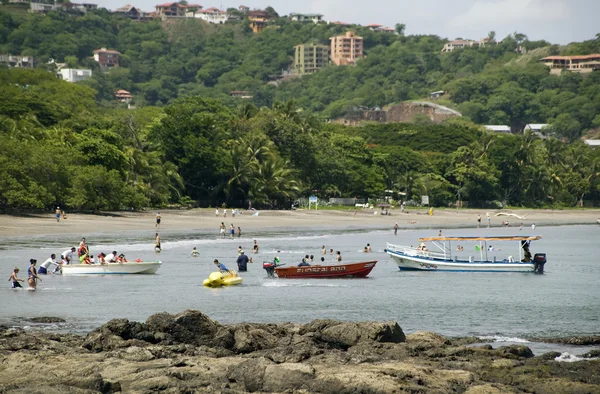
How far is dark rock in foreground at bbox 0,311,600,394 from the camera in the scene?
68.9 ft

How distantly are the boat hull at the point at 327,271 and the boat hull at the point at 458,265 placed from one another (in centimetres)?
484

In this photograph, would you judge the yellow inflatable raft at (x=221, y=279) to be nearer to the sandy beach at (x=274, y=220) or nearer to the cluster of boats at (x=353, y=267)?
the cluster of boats at (x=353, y=267)

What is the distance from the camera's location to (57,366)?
22.0 metres

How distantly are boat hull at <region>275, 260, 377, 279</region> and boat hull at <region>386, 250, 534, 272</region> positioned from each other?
4.84 meters

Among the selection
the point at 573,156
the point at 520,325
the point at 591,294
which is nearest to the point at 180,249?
the point at 591,294

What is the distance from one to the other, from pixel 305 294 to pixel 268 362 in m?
22.1

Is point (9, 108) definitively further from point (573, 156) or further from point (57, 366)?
point (573, 156)

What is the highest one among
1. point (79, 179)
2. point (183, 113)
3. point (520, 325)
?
point (183, 113)

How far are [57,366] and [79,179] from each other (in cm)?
5830

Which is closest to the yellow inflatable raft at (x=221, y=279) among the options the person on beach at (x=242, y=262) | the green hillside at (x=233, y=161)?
the person on beach at (x=242, y=262)

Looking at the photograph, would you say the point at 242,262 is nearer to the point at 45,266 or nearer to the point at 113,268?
the point at 113,268

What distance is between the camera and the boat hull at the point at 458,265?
56.1 m

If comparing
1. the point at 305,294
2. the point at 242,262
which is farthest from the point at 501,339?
the point at 242,262

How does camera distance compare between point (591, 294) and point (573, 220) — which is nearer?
point (591, 294)
